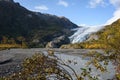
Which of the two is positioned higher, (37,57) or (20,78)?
(37,57)

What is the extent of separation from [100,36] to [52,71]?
3.97m

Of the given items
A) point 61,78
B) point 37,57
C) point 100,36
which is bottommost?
point 61,78

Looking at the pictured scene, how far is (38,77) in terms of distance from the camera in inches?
455

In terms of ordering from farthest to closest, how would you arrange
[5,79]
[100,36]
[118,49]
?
1. [100,36]
2. [118,49]
3. [5,79]

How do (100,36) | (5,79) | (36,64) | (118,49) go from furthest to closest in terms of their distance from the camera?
(100,36) < (118,49) < (36,64) < (5,79)

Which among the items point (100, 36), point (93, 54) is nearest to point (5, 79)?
point (93, 54)

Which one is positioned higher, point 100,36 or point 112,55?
point 100,36

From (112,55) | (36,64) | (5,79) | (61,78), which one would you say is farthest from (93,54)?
(5,79)

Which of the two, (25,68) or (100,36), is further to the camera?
(100,36)

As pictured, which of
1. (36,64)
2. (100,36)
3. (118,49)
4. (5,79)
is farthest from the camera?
(100,36)

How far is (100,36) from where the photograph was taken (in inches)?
585

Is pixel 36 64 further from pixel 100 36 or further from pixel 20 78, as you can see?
pixel 100 36

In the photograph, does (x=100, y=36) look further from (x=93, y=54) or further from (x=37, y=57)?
(x=37, y=57)

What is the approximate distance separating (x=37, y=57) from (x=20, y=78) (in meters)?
1.12
